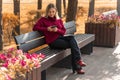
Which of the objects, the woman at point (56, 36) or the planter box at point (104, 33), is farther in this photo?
the planter box at point (104, 33)

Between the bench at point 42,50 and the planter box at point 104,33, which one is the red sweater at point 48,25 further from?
the planter box at point 104,33

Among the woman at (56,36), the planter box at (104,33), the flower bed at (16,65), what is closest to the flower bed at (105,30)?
the planter box at (104,33)

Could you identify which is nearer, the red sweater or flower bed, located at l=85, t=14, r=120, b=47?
the red sweater

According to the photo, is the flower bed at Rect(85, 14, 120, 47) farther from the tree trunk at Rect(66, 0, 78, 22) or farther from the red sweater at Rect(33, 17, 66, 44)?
the red sweater at Rect(33, 17, 66, 44)

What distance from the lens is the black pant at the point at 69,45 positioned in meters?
6.36

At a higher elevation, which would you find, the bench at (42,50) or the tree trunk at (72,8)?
the tree trunk at (72,8)

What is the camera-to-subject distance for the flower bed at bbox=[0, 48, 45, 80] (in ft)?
12.3

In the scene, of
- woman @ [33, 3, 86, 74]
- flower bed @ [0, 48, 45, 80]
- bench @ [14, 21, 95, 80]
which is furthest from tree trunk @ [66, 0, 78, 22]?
flower bed @ [0, 48, 45, 80]

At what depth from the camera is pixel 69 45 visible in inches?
255

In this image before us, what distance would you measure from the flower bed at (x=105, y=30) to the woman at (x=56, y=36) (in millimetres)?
2901

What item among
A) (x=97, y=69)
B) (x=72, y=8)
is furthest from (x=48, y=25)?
(x=72, y=8)

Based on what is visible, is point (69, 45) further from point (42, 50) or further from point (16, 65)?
point (16, 65)

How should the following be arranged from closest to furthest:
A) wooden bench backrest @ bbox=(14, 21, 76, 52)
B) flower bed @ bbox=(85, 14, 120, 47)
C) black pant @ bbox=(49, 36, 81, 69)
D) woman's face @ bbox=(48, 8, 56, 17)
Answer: wooden bench backrest @ bbox=(14, 21, 76, 52), black pant @ bbox=(49, 36, 81, 69), woman's face @ bbox=(48, 8, 56, 17), flower bed @ bbox=(85, 14, 120, 47)

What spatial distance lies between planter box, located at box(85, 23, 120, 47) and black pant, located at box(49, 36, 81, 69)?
9.92 feet
